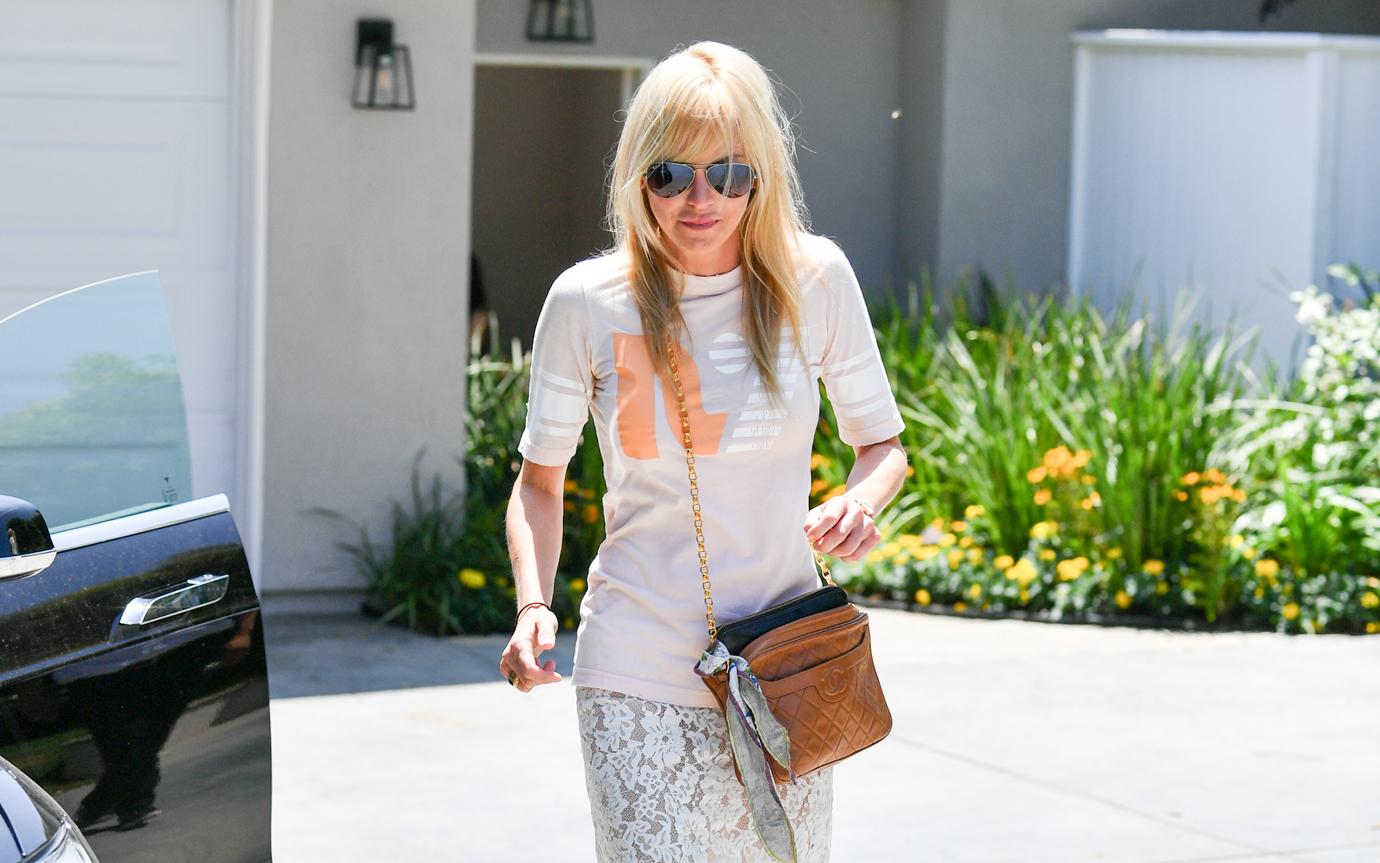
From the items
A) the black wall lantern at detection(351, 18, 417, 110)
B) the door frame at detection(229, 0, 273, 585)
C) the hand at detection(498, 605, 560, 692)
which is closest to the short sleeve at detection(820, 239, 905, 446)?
the hand at detection(498, 605, 560, 692)

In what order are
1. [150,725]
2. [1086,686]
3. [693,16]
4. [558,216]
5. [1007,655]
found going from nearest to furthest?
[150,725]
[1086,686]
[1007,655]
[693,16]
[558,216]

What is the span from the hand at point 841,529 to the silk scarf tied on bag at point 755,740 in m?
0.20

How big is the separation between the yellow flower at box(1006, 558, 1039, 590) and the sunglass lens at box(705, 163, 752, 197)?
214 inches

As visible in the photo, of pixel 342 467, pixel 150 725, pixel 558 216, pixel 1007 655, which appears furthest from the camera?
pixel 558 216

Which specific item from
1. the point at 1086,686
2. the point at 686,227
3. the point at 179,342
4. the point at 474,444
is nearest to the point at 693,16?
the point at 474,444

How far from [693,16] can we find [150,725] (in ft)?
26.1

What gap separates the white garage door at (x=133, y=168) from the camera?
677 cm

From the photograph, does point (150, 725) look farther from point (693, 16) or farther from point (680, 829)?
point (693, 16)

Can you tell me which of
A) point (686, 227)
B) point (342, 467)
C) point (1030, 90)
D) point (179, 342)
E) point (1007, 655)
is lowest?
point (1007, 655)

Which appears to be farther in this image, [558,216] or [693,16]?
[558,216]

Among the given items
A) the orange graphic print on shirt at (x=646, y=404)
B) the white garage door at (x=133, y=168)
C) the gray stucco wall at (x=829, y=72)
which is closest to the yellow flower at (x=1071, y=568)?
the gray stucco wall at (x=829, y=72)

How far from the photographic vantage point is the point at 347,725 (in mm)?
5898

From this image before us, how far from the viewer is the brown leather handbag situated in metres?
2.58

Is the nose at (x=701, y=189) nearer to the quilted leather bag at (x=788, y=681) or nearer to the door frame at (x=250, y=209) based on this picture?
the quilted leather bag at (x=788, y=681)
